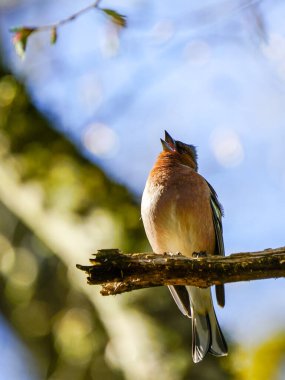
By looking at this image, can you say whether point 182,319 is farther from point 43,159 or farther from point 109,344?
point 43,159

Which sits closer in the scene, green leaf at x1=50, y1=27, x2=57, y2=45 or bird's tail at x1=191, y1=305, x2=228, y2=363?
green leaf at x1=50, y1=27, x2=57, y2=45

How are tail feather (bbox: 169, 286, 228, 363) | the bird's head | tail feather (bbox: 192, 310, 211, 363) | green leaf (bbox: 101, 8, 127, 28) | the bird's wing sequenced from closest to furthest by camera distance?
green leaf (bbox: 101, 8, 127, 28)
tail feather (bbox: 192, 310, 211, 363)
tail feather (bbox: 169, 286, 228, 363)
the bird's wing
the bird's head

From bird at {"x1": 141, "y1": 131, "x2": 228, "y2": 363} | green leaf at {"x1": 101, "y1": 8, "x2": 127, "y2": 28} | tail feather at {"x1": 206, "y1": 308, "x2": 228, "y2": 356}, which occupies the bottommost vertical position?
tail feather at {"x1": 206, "y1": 308, "x2": 228, "y2": 356}

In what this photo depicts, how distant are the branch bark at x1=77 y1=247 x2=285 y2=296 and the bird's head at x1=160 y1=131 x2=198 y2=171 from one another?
2.77 metres

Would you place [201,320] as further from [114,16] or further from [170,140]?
[114,16]

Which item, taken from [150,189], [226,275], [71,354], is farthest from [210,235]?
[226,275]

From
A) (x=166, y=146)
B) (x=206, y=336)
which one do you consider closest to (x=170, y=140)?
(x=166, y=146)

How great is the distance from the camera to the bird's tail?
6043 mm

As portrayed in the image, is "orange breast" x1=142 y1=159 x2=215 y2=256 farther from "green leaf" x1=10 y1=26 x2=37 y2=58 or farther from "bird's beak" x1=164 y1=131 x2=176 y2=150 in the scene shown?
"green leaf" x1=10 y1=26 x2=37 y2=58

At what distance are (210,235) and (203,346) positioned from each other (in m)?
1.05

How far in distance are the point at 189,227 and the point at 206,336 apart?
3.32ft

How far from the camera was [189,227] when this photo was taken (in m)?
6.34

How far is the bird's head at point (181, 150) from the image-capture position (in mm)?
7172

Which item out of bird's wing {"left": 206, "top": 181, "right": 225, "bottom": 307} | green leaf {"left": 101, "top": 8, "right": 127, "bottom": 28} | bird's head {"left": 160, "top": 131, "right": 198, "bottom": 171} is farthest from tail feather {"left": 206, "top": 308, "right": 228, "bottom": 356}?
green leaf {"left": 101, "top": 8, "right": 127, "bottom": 28}
